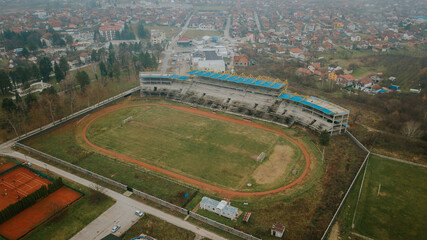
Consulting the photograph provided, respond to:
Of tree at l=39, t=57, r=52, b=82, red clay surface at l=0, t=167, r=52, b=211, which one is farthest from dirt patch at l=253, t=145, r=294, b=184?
tree at l=39, t=57, r=52, b=82

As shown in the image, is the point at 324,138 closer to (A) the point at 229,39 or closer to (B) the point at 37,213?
(B) the point at 37,213

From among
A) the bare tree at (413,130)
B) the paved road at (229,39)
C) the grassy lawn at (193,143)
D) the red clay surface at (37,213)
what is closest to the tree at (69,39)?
the paved road at (229,39)

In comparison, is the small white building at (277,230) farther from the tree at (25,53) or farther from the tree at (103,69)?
the tree at (25,53)

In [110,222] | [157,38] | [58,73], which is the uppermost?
[157,38]

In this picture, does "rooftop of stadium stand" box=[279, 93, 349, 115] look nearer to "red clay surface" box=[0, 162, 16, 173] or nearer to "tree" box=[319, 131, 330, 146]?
"tree" box=[319, 131, 330, 146]

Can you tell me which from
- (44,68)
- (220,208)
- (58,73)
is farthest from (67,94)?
(220,208)

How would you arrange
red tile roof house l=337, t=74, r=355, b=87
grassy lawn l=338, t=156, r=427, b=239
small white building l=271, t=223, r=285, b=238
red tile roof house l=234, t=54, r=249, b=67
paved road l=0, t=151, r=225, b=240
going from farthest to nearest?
red tile roof house l=234, t=54, r=249, b=67
red tile roof house l=337, t=74, r=355, b=87
paved road l=0, t=151, r=225, b=240
grassy lawn l=338, t=156, r=427, b=239
small white building l=271, t=223, r=285, b=238

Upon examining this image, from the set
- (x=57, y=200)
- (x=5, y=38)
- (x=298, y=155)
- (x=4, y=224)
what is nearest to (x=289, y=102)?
(x=298, y=155)
